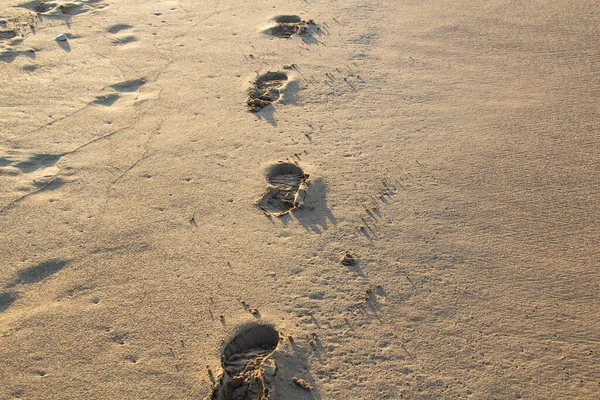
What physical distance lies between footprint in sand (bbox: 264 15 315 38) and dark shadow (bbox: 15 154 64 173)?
6.49ft

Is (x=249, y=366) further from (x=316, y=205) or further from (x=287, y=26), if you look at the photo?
(x=287, y=26)

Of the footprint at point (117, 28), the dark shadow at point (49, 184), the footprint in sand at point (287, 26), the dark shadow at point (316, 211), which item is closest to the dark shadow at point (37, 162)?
the dark shadow at point (49, 184)

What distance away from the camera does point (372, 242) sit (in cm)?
260

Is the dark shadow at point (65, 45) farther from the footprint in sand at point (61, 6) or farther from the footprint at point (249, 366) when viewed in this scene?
the footprint at point (249, 366)

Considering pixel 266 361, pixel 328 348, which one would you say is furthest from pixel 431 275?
pixel 266 361

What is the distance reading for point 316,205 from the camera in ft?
9.26

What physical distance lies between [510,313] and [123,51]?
334 cm

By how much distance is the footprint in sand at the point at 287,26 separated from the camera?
4.27m

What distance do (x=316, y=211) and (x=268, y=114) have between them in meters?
0.96

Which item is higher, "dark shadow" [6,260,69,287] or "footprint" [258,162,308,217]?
"footprint" [258,162,308,217]

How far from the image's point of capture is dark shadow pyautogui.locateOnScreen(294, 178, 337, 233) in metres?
2.71

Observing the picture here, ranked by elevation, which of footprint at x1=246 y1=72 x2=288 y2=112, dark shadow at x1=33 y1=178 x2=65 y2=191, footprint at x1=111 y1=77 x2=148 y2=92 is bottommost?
dark shadow at x1=33 y1=178 x2=65 y2=191

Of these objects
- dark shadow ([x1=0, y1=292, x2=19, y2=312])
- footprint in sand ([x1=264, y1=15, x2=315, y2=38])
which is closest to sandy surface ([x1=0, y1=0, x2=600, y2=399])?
→ dark shadow ([x1=0, y1=292, x2=19, y2=312])

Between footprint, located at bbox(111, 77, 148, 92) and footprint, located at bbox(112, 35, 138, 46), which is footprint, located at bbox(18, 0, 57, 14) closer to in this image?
footprint, located at bbox(112, 35, 138, 46)
